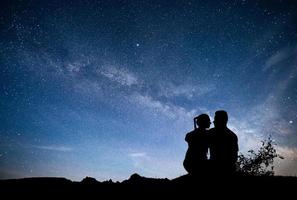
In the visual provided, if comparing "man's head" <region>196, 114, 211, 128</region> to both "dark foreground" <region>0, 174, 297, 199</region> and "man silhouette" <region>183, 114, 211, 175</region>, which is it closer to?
"man silhouette" <region>183, 114, 211, 175</region>

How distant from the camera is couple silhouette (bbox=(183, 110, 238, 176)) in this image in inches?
277

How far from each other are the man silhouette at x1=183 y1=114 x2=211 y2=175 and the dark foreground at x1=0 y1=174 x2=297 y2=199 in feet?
1.47

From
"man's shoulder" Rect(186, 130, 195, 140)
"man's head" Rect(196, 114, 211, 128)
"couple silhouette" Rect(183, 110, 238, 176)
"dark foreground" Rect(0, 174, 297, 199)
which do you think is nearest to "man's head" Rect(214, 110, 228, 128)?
"couple silhouette" Rect(183, 110, 238, 176)

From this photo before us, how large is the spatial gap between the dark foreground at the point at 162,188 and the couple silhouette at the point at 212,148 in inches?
16.4

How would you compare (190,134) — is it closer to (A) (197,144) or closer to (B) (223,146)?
(A) (197,144)

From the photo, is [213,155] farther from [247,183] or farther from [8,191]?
[8,191]

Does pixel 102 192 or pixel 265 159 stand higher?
pixel 265 159

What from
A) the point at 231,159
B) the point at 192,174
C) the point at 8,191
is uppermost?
the point at 231,159

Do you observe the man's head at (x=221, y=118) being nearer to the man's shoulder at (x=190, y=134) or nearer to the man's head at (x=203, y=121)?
the man's head at (x=203, y=121)

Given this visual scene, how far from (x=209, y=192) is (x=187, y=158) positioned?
1605 millimetres

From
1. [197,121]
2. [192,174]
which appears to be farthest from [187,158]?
[197,121]

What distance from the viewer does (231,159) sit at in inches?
280

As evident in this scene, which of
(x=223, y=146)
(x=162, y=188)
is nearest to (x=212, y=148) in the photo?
(x=223, y=146)

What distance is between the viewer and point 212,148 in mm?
7445
